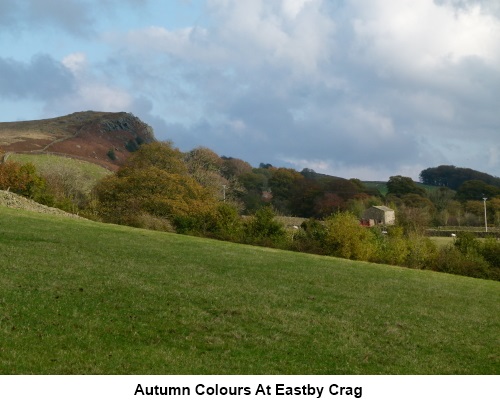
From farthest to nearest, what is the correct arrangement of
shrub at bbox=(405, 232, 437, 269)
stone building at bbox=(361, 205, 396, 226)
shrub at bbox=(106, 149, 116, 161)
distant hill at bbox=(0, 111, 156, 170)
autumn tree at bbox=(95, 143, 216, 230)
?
shrub at bbox=(106, 149, 116, 161) < distant hill at bbox=(0, 111, 156, 170) < stone building at bbox=(361, 205, 396, 226) < autumn tree at bbox=(95, 143, 216, 230) < shrub at bbox=(405, 232, 437, 269)

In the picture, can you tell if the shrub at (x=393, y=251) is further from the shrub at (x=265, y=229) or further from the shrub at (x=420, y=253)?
the shrub at (x=265, y=229)

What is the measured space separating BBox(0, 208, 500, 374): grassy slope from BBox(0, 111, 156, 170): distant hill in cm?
11664

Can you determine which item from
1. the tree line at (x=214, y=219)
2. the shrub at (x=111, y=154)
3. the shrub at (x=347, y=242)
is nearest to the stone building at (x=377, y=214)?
the tree line at (x=214, y=219)

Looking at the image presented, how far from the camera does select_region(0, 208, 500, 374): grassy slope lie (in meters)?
10.5

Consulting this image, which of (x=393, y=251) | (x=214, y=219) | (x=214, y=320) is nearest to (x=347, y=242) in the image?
(x=393, y=251)

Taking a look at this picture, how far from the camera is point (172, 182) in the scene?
61000mm

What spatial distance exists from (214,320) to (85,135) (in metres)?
155

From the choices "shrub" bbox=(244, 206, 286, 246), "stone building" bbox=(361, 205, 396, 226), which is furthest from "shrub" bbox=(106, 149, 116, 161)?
"shrub" bbox=(244, 206, 286, 246)

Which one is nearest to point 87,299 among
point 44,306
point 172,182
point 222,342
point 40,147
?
point 44,306

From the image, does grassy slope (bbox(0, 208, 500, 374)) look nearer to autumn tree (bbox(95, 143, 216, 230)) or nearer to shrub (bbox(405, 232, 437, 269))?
shrub (bbox(405, 232, 437, 269))

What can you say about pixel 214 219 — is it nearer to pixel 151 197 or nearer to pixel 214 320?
pixel 151 197

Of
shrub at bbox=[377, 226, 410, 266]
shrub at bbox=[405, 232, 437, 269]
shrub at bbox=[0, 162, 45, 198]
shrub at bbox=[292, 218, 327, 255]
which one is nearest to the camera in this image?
shrub at bbox=[292, 218, 327, 255]

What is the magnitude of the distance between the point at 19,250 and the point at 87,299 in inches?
325

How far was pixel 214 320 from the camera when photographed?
1363cm
